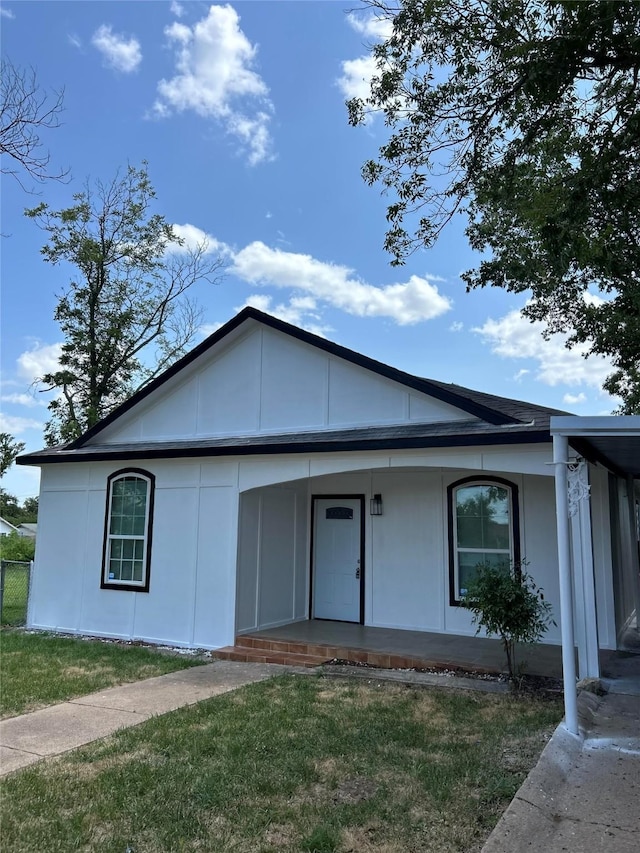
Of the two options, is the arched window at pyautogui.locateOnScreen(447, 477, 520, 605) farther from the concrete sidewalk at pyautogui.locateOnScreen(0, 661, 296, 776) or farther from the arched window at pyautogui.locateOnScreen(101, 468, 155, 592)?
the arched window at pyautogui.locateOnScreen(101, 468, 155, 592)

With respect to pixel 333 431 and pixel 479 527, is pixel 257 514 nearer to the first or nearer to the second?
pixel 333 431

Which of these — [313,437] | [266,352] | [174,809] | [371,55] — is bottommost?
[174,809]

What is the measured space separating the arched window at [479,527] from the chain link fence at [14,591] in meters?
7.99

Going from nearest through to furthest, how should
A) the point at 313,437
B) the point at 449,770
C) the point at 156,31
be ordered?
the point at 449,770, the point at 156,31, the point at 313,437

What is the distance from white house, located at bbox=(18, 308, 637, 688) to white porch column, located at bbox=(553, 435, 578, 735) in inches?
95.8

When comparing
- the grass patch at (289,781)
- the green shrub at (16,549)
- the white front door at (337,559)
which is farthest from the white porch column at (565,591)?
the green shrub at (16,549)

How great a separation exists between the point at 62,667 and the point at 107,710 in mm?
2410

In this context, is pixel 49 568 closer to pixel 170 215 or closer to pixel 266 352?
pixel 266 352

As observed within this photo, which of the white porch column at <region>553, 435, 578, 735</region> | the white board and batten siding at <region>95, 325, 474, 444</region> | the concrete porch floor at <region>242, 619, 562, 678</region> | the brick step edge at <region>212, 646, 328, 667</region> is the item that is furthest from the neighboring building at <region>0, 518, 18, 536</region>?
the white porch column at <region>553, 435, 578, 735</region>

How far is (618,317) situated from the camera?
49.3ft

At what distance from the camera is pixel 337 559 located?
10992 millimetres

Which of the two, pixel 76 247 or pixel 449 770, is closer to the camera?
pixel 449 770

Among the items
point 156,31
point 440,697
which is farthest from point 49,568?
point 156,31

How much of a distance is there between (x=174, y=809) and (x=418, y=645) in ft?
17.9
